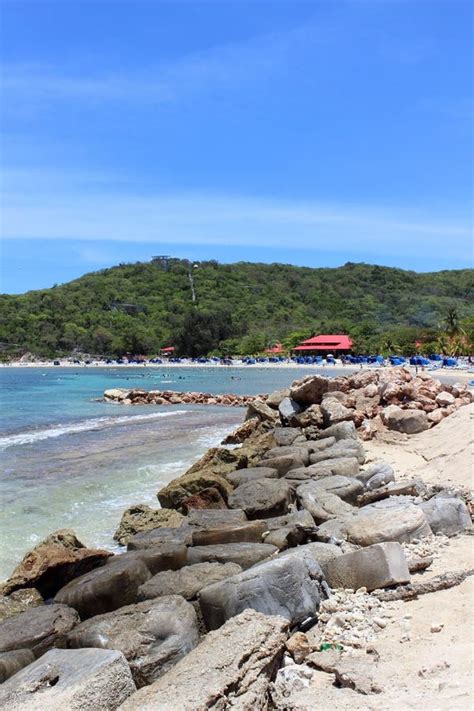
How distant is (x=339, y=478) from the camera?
945 cm

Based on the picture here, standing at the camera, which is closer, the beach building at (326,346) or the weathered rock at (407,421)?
the weathered rock at (407,421)

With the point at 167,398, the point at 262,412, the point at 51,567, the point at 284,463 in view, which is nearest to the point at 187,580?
the point at 51,567

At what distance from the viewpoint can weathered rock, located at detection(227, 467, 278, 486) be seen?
10.2 meters

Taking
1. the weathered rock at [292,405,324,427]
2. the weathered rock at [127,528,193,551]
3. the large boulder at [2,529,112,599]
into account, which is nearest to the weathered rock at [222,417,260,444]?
the weathered rock at [292,405,324,427]

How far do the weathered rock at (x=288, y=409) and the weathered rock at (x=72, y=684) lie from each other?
12461 mm

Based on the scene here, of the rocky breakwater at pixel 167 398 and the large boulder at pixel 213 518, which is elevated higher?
the large boulder at pixel 213 518

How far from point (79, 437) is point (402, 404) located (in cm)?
986

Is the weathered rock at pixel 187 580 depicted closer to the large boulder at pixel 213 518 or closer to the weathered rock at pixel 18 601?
the weathered rock at pixel 18 601

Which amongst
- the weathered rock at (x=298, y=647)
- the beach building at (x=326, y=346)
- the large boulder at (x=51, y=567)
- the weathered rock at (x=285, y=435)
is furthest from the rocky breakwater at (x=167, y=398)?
the beach building at (x=326, y=346)

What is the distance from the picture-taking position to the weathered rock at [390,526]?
263 inches

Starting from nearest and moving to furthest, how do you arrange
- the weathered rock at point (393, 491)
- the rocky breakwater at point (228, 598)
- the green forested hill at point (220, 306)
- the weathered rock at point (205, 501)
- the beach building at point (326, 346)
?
the rocky breakwater at point (228, 598) → the weathered rock at point (393, 491) → the weathered rock at point (205, 501) → the beach building at point (326, 346) → the green forested hill at point (220, 306)

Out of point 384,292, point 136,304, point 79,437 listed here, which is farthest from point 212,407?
point 384,292

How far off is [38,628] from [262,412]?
12.5m

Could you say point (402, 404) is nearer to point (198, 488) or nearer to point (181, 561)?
point (198, 488)
